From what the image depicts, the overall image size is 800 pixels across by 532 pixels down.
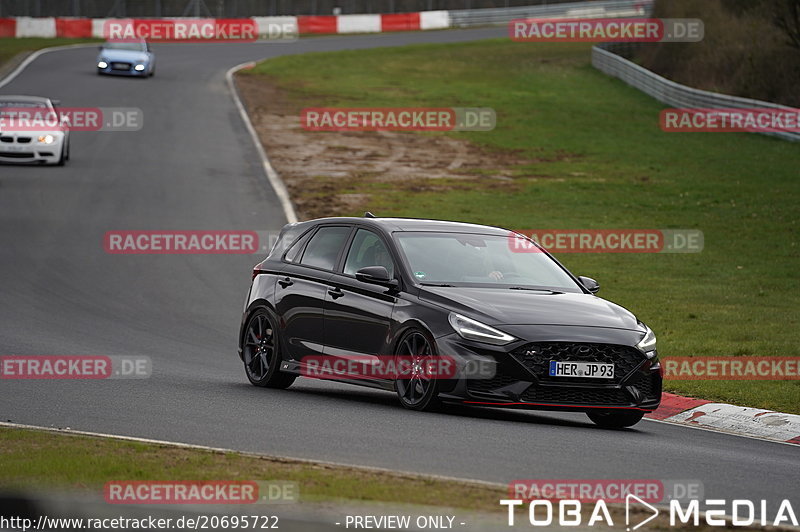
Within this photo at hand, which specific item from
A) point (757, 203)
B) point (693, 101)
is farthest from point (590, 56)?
point (757, 203)

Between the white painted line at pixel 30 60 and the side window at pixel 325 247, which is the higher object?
the white painted line at pixel 30 60

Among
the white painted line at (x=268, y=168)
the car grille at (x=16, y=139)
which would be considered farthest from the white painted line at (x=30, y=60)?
the car grille at (x=16, y=139)

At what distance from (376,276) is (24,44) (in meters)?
53.8

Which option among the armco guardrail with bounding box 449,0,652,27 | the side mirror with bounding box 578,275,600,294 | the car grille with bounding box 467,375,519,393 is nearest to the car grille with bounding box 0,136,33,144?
the side mirror with bounding box 578,275,600,294

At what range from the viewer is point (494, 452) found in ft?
29.3

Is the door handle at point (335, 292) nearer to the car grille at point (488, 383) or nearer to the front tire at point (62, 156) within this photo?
the car grille at point (488, 383)

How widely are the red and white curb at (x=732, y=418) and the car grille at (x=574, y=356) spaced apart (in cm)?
165

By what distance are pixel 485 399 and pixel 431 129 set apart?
3348cm

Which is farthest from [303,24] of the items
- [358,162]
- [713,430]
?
[713,430]

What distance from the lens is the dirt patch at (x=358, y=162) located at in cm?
3047

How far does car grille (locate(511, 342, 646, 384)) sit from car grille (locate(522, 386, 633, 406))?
0.07 m

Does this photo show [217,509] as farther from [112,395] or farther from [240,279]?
[240,279]

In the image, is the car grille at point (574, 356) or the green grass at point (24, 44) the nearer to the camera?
the car grille at point (574, 356)

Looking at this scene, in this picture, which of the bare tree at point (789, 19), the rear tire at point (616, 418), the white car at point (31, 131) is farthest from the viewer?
the bare tree at point (789, 19)
